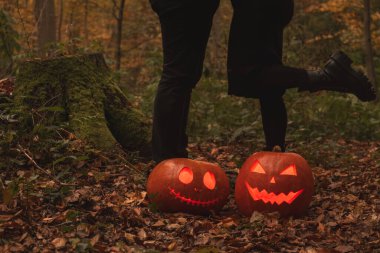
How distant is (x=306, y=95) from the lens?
7.88 m

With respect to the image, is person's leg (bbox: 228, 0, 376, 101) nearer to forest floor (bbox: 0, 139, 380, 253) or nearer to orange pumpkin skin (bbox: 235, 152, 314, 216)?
orange pumpkin skin (bbox: 235, 152, 314, 216)

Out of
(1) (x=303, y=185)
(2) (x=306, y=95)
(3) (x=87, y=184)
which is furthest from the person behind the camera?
(2) (x=306, y=95)

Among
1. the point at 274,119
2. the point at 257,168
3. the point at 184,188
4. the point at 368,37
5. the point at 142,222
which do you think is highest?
the point at 368,37

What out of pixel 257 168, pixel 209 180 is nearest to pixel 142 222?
pixel 209 180

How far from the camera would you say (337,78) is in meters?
3.44

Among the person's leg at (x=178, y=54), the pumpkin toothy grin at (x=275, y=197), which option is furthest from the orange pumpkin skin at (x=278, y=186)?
the person's leg at (x=178, y=54)

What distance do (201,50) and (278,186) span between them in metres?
1.07

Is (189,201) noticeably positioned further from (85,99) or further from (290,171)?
(85,99)

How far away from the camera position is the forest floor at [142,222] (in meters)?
2.61

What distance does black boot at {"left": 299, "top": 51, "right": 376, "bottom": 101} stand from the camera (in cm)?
345

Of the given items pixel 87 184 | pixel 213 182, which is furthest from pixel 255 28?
pixel 87 184

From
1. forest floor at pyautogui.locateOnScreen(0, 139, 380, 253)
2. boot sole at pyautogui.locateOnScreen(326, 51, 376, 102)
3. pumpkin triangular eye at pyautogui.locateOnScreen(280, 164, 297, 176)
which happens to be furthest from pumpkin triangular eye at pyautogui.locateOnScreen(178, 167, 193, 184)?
boot sole at pyautogui.locateOnScreen(326, 51, 376, 102)

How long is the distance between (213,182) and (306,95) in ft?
15.5

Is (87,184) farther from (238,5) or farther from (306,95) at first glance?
(306,95)
